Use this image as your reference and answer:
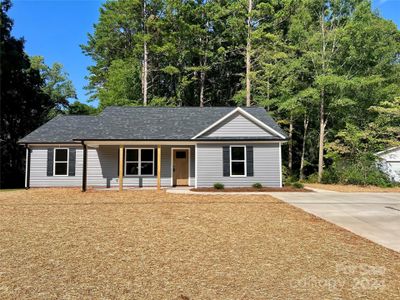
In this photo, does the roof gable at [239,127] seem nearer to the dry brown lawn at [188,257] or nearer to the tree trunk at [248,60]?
the dry brown lawn at [188,257]

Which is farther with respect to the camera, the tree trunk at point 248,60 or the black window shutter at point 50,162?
the tree trunk at point 248,60

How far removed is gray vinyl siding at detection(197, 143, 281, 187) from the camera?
16.4m

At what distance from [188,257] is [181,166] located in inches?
500

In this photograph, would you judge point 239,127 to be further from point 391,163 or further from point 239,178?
point 391,163

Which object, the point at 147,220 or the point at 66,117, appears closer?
the point at 147,220

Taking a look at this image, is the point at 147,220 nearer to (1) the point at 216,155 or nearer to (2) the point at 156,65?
(1) the point at 216,155

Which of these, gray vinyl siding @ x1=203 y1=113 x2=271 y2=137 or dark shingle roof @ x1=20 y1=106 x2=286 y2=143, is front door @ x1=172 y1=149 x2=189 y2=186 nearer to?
dark shingle roof @ x1=20 y1=106 x2=286 y2=143

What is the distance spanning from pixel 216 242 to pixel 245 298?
2.55 metres

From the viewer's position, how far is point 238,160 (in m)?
16.5

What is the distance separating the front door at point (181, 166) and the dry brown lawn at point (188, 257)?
842cm

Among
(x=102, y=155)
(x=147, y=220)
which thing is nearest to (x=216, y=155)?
(x=102, y=155)

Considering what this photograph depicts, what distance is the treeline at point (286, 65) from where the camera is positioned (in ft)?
75.7

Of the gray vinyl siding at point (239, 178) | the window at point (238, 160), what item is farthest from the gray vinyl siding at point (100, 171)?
the window at point (238, 160)

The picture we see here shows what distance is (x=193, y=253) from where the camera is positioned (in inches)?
223
